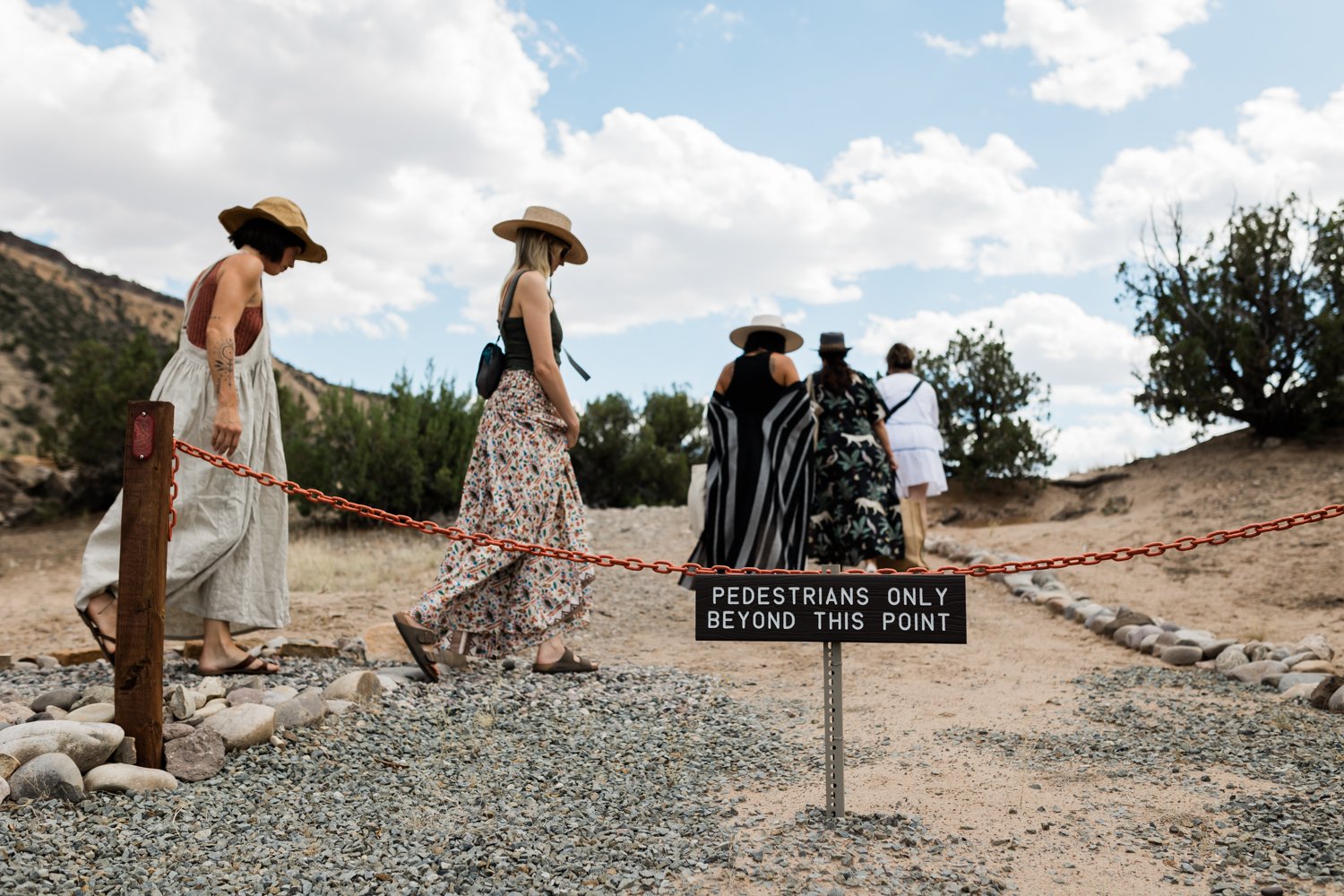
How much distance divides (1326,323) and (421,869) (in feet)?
44.7

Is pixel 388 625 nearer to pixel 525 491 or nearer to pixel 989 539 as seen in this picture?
pixel 525 491

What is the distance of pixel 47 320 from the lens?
38.7 meters

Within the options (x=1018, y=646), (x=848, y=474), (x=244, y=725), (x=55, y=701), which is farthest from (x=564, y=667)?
(x=1018, y=646)

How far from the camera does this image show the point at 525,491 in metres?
4.62

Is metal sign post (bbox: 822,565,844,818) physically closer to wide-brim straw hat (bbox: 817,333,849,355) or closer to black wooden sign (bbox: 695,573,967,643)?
black wooden sign (bbox: 695,573,967,643)

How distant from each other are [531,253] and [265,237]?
1164mm

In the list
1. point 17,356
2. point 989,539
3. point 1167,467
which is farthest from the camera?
point 17,356

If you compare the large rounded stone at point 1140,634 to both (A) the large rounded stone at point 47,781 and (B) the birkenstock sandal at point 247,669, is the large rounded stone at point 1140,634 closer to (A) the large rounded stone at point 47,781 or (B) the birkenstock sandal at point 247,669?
(B) the birkenstock sandal at point 247,669

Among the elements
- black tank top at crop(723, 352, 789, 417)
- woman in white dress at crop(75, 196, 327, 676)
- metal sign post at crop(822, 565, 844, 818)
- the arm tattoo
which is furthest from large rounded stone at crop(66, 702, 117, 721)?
black tank top at crop(723, 352, 789, 417)

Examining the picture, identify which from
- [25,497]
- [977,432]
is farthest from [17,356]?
[977,432]

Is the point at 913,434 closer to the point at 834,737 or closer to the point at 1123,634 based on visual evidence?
the point at 1123,634

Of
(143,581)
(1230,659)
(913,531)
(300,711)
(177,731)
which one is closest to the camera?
(143,581)

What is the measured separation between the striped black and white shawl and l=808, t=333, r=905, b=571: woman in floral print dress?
60 centimetres

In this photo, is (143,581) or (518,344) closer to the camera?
(143,581)
